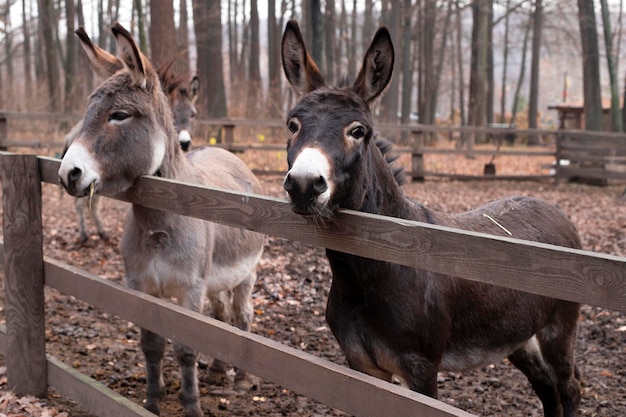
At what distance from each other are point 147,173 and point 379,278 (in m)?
1.82

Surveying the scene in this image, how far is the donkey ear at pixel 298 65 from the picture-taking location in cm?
334

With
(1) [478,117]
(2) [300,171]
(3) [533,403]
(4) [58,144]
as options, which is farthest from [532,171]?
(2) [300,171]

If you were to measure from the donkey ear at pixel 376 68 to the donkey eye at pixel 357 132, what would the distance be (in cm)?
23

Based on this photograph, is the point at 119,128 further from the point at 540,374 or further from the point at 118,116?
the point at 540,374

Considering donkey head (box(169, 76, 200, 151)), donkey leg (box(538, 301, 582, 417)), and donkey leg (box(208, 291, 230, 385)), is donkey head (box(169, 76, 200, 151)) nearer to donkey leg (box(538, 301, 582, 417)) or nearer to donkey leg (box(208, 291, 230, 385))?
donkey leg (box(208, 291, 230, 385))

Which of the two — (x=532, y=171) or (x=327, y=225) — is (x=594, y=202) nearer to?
(x=532, y=171)

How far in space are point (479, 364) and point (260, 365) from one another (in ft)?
4.41

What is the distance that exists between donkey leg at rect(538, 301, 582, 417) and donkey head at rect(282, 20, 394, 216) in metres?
1.91

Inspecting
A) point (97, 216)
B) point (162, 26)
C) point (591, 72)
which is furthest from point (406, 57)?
point (97, 216)

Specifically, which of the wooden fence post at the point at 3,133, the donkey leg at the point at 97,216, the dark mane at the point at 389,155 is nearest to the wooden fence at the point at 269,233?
the dark mane at the point at 389,155

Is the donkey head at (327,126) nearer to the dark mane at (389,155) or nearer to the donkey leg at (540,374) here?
the dark mane at (389,155)

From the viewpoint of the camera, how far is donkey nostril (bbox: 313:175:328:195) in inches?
104

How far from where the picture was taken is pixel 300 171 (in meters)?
2.62

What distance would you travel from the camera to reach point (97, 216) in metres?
9.70
